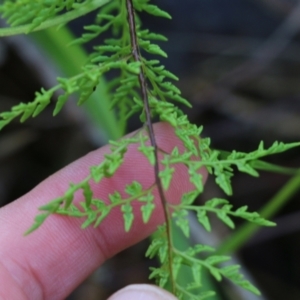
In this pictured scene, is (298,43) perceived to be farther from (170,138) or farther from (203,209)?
(203,209)

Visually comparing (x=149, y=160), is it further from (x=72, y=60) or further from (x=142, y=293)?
(x=72, y=60)

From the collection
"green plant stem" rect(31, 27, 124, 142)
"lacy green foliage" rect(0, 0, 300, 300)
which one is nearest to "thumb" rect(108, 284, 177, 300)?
"lacy green foliage" rect(0, 0, 300, 300)

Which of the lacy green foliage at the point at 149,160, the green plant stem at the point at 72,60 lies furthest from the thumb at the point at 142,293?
the green plant stem at the point at 72,60

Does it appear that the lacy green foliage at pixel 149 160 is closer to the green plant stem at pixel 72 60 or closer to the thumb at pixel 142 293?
the thumb at pixel 142 293

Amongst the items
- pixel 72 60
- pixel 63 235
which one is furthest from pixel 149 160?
pixel 72 60

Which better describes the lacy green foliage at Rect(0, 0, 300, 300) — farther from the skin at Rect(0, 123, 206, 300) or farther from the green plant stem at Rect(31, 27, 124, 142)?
the green plant stem at Rect(31, 27, 124, 142)
